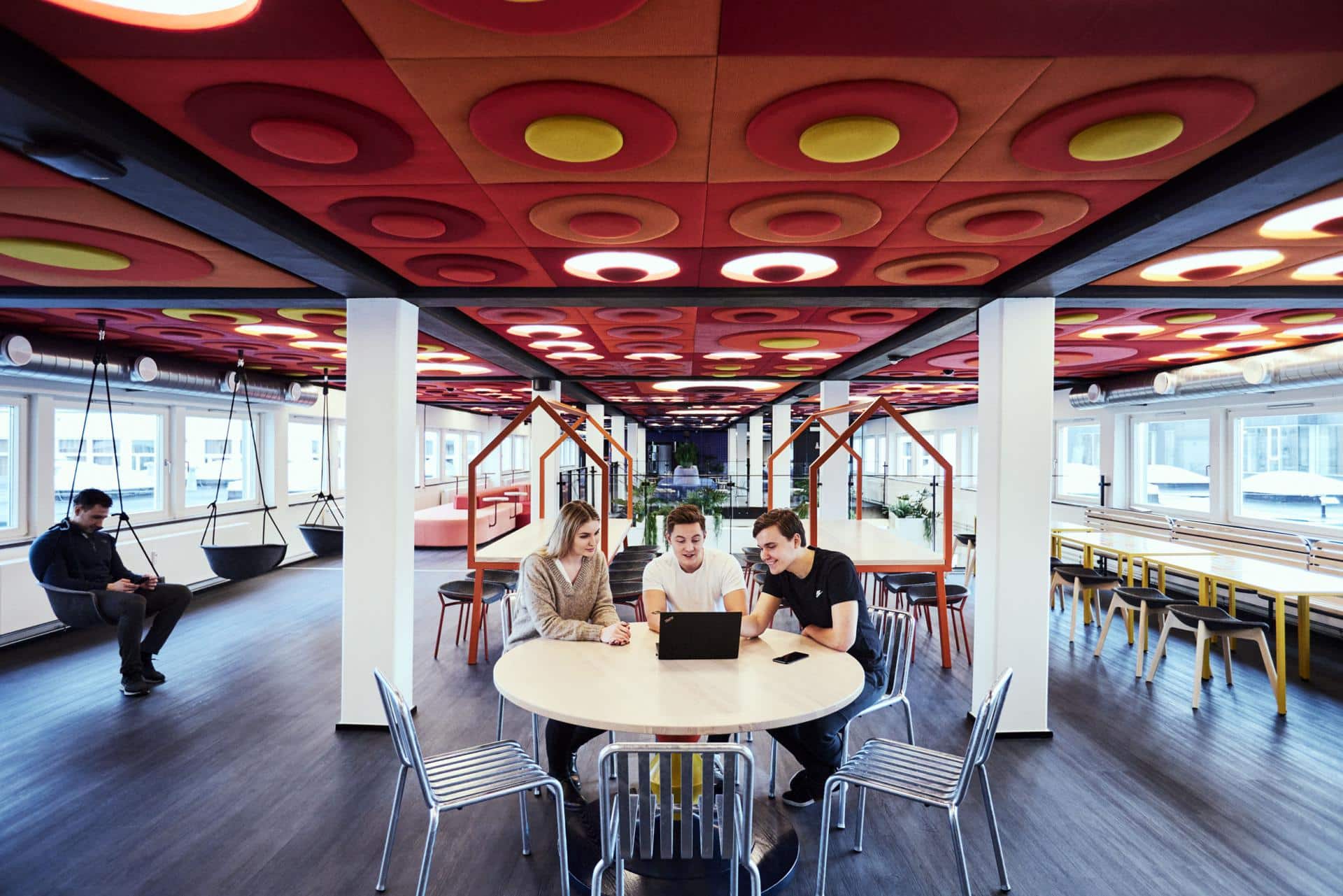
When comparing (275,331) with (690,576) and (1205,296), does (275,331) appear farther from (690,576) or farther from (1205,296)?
(1205,296)

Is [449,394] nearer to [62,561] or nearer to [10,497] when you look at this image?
[10,497]

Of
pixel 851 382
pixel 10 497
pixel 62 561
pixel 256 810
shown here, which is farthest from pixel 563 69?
pixel 851 382

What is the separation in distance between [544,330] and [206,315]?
2402 mm

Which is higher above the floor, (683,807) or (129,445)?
(129,445)

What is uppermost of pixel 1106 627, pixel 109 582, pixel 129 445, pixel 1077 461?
pixel 129 445

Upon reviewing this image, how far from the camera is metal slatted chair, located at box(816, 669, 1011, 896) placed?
225cm

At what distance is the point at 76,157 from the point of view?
1.97 m

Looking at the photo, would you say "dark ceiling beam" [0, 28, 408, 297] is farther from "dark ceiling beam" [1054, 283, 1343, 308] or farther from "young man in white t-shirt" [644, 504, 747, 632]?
"dark ceiling beam" [1054, 283, 1343, 308]

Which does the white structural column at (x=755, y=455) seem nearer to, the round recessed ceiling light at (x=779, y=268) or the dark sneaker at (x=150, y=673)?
the round recessed ceiling light at (x=779, y=268)

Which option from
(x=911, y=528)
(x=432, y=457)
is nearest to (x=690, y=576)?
(x=911, y=528)

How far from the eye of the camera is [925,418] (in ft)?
53.3

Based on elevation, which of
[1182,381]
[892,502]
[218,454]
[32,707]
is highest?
[1182,381]

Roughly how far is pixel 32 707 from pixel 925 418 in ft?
52.1

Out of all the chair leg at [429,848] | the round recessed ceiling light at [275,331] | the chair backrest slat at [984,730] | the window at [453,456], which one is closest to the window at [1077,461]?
the chair backrest slat at [984,730]
